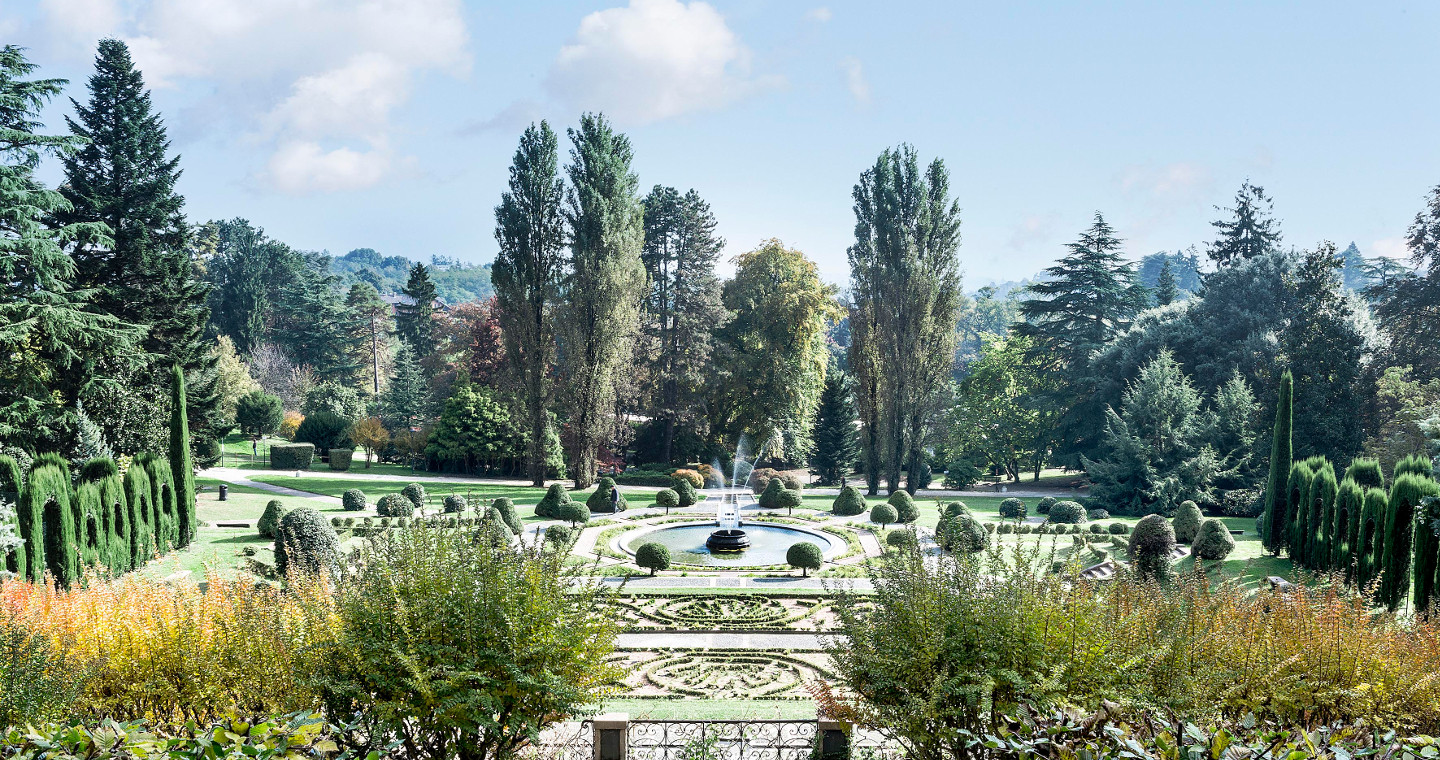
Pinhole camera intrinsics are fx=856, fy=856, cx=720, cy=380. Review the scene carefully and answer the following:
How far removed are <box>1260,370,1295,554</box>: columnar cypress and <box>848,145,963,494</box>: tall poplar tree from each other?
12.0m

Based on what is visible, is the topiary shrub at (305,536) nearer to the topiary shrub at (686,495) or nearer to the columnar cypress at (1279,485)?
the topiary shrub at (686,495)

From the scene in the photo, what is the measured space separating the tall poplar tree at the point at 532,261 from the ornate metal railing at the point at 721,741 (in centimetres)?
2491

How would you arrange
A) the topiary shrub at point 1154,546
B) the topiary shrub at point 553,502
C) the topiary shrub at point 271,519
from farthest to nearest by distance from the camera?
the topiary shrub at point 553,502, the topiary shrub at point 271,519, the topiary shrub at point 1154,546

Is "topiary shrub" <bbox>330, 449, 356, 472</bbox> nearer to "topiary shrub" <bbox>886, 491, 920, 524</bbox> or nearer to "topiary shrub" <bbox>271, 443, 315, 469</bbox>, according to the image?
"topiary shrub" <bbox>271, 443, 315, 469</bbox>

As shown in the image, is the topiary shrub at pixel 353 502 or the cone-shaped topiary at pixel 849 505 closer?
the topiary shrub at pixel 353 502

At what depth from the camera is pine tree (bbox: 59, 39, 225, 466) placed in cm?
2877

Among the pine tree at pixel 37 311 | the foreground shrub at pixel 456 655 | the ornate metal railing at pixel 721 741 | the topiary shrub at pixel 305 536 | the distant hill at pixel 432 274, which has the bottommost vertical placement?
the ornate metal railing at pixel 721 741

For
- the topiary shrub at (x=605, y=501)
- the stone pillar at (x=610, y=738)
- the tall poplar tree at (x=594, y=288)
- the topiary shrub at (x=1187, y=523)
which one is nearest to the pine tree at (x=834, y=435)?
the tall poplar tree at (x=594, y=288)

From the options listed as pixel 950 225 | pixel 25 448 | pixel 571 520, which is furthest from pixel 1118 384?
pixel 25 448

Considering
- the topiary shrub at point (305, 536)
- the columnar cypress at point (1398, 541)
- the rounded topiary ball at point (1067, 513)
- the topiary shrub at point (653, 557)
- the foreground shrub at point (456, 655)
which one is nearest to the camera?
the foreground shrub at point (456, 655)

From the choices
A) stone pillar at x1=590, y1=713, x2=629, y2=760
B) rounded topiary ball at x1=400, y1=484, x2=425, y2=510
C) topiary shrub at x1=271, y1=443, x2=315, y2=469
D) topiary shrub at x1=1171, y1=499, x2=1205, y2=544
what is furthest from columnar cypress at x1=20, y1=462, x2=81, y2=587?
topiary shrub at x1=271, y1=443, x2=315, y2=469

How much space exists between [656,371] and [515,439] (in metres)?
7.78

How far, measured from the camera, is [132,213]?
2922cm

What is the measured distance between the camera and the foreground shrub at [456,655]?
6285 millimetres
